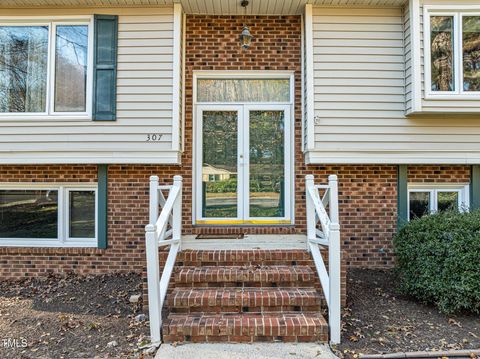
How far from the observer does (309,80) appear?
4801 millimetres

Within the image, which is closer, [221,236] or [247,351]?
[247,351]

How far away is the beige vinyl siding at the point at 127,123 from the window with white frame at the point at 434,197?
3.51 meters

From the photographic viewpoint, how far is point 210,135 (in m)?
5.20

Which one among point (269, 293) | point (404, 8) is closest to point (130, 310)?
point (269, 293)

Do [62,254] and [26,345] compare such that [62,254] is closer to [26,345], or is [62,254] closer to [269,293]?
[26,345]

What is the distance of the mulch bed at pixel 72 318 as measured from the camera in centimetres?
301

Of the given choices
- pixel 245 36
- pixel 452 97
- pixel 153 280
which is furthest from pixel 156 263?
pixel 452 97

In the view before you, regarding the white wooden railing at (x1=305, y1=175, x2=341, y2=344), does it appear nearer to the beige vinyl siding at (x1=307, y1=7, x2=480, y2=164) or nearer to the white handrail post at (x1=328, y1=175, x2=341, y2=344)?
the white handrail post at (x1=328, y1=175, x2=341, y2=344)

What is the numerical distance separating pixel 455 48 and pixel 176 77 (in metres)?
3.81

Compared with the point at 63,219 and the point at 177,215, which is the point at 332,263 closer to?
the point at 177,215

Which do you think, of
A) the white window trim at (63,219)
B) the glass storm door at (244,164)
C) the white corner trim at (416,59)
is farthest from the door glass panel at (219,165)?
the white corner trim at (416,59)

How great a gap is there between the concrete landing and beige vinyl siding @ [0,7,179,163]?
8.33 feet

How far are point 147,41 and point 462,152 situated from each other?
15.3ft

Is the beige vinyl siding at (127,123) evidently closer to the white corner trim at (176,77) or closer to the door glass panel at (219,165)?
the white corner trim at (176,77)
